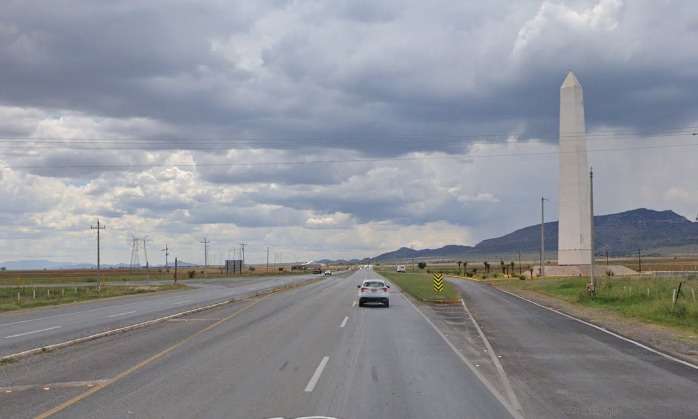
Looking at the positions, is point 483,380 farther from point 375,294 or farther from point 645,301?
point 645,301

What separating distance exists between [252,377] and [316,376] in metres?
1.15

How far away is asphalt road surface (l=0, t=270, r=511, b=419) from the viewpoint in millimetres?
10375

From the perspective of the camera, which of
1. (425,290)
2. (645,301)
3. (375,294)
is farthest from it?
(425,290)

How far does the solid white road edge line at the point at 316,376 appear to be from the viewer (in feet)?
39.5

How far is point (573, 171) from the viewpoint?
5953 centimetres

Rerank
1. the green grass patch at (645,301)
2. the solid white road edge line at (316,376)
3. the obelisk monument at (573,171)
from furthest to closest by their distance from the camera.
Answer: the obelisk monument at (573,171) → the green grass patch at (645,301) → the solid white road edge line at (316,376)

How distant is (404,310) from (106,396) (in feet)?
75.2

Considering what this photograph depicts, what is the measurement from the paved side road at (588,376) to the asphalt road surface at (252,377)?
0.96 m

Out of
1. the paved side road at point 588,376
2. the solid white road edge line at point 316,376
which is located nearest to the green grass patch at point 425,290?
the paved side road at point 588,376

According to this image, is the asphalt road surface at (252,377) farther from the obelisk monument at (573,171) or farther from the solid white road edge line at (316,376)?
the obelisk monument at (573,171)

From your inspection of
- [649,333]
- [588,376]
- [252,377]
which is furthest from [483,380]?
[649,333]

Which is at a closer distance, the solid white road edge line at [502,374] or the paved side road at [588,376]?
the paved side road at [588,376]

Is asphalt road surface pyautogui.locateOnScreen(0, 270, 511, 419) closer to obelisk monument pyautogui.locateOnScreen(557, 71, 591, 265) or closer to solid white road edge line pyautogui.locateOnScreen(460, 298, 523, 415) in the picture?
solid white road edge line pyautogui.locateOnScreen(460, 298, 523, 415)

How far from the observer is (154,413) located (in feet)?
33.1
